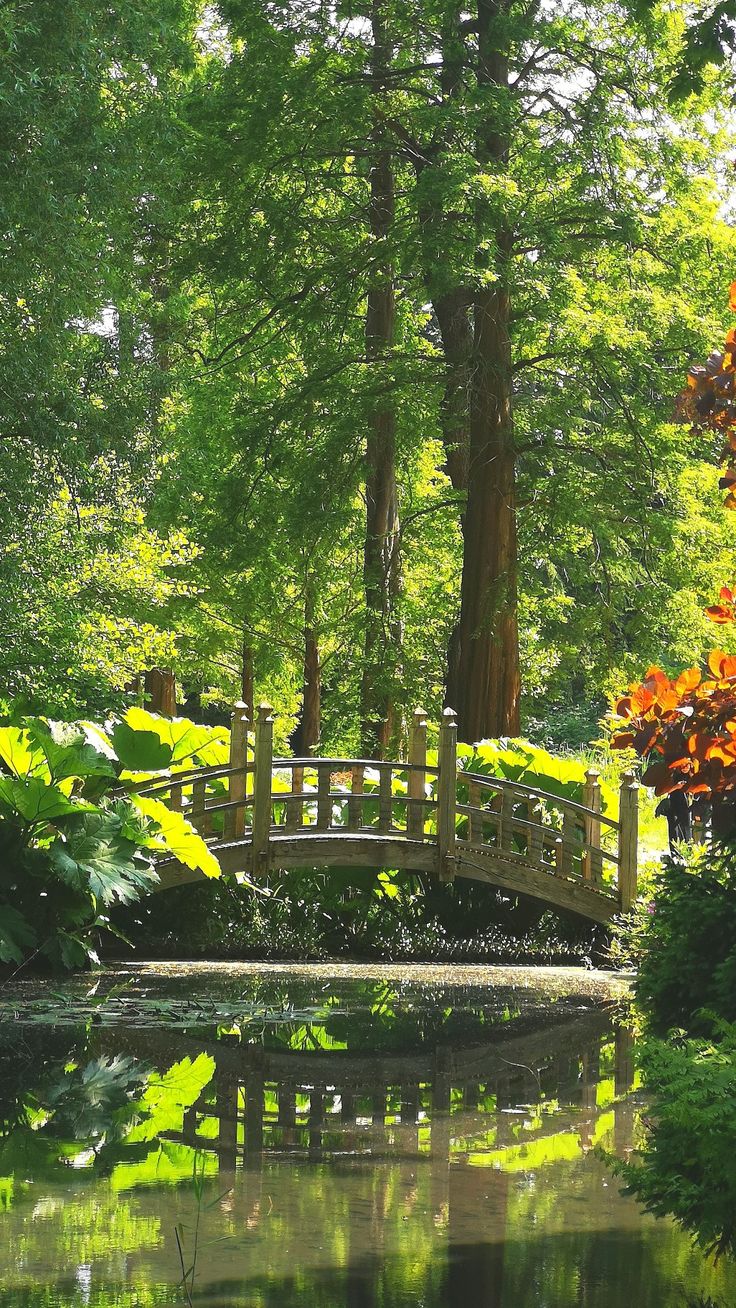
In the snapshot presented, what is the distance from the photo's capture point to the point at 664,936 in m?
7.03

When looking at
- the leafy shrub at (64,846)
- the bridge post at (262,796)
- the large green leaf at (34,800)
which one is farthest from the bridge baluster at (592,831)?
the large green leaf at (34,800)

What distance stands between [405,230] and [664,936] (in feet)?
37.1

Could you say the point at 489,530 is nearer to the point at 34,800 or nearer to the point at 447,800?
the point at 447,800

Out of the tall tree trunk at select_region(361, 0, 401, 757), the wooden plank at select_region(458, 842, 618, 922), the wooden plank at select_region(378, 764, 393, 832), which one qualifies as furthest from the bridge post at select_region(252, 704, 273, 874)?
the tall tree trunk at select_region(361, 0, 401, 757)

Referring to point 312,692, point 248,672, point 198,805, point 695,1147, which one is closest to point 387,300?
point 312,692

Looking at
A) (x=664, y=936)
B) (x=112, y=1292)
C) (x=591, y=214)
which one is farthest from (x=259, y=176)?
(x=112, y=1292)

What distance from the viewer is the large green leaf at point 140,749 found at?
1329cm

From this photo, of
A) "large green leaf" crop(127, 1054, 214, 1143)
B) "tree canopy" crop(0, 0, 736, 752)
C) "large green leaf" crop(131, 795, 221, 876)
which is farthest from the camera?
"tree canopy" crop(0, 0, 736, 752)

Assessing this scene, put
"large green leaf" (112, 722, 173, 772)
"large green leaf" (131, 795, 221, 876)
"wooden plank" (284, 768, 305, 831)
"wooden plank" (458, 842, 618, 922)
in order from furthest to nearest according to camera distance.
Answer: "wooden plank" (458, 842, 618, 922), "wooden plank" (284, 768, 305, 831), "large green leaf" (112, 722, 173, 772), "large green leaf" (131, 795, 221, 876)

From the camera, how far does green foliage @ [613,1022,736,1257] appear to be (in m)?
4.32

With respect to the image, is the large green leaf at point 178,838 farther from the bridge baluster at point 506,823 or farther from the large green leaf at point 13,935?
the bridge baluster at point 506,823

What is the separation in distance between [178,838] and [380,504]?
1008cm

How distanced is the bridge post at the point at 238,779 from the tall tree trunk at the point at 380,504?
→ 202 inches

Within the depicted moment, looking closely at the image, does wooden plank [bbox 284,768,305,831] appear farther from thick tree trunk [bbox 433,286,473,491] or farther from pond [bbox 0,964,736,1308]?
thick tree trunk [bbox 433,286,473,491]
